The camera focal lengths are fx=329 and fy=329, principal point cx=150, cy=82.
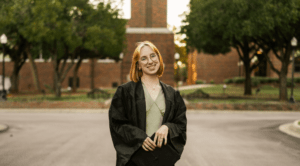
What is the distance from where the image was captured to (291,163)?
6121 mm

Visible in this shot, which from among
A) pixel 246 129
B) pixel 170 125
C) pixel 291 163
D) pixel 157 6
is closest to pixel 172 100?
pixel 170 125

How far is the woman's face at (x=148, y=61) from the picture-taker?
276 centimetres

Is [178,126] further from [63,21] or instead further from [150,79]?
[63,21]

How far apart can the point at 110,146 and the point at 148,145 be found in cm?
533

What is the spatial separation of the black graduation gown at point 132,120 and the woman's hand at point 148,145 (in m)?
0.03

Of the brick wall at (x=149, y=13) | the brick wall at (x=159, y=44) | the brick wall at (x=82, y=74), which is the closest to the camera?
the brick wall at (x=159, y=44)

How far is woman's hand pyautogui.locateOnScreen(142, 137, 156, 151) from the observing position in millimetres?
2506

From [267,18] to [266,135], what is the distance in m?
9.87

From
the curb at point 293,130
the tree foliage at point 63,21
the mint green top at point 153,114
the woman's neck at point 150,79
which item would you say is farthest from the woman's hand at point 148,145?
the tree foliage at point 63,21

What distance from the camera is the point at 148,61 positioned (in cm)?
275

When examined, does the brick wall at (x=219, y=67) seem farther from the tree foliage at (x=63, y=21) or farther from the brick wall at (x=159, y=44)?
the tree foliage at (x=63, y=21)

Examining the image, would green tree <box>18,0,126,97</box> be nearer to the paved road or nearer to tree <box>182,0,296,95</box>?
tree <box>182,0,296,95</box>

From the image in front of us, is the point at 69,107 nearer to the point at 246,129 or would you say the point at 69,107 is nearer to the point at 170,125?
the point at 246,129

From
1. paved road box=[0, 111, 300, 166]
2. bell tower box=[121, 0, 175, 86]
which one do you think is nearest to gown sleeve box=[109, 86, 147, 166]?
paved road box=[0, 111, 300, 166]
